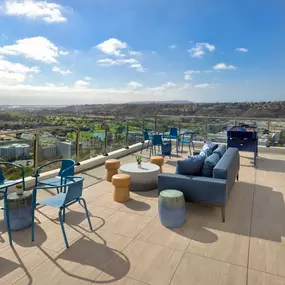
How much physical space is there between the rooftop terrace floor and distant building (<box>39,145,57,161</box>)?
57.0 inches

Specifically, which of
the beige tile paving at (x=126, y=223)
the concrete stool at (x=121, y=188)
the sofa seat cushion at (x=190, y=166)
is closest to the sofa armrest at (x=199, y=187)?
the sofa seat cushion at (x=190, y=166)

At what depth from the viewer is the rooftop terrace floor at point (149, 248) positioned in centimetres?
215

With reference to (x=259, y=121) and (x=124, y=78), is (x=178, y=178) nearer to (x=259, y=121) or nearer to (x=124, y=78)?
(x=259, y=121)

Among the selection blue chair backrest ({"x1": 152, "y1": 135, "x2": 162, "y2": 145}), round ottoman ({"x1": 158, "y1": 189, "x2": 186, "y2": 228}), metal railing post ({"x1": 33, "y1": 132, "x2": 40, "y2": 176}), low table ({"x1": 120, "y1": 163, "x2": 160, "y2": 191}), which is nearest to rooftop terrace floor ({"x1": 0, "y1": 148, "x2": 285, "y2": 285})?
round ottoman ({"x1": 158, "y1": 189, "x2": 186, "y2": 228})

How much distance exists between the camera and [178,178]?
348cm

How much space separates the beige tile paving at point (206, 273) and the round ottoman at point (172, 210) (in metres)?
0.66

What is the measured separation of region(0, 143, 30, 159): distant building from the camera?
399 centimetres

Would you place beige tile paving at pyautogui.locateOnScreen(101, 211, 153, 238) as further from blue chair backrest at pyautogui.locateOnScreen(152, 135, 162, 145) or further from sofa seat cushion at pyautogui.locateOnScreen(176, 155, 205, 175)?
blue chair backrest at pyautogui.locateOnScreen(152, 135, 162, 145)

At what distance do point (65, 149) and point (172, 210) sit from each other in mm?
3176

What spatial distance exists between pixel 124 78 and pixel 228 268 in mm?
14811

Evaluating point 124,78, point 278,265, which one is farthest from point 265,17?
point 278,265

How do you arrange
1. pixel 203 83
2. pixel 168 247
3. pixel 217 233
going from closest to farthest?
pixel 168 247 → pixel 217 233 → pixel 203 83

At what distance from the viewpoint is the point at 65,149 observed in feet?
17.6

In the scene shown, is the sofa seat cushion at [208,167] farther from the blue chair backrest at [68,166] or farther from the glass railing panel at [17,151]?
the glass railing panel at [17,151]
